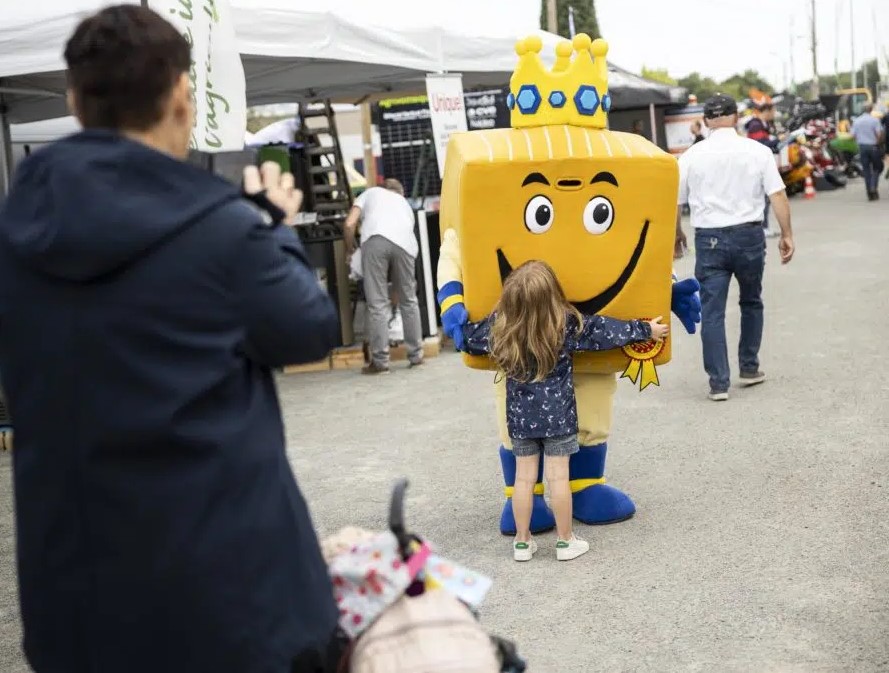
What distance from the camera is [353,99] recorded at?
13352mm

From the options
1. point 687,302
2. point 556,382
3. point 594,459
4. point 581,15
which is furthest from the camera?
point 581,15

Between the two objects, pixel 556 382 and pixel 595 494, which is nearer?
pixel 556 382

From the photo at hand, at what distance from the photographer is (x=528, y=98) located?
5.33 metres

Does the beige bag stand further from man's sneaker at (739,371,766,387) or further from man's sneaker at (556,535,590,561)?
man's sneaker at (739,371,766,387)

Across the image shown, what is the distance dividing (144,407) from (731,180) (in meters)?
6.54

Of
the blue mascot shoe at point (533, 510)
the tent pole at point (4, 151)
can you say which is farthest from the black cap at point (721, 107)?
the tent pole at point (4, 151)

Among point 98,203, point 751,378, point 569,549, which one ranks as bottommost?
point 751,378

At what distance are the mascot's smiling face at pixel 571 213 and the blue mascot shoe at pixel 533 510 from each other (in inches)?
20.1

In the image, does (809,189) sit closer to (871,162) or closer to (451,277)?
(871,162)

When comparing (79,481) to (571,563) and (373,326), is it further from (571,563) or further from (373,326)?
(373,326)

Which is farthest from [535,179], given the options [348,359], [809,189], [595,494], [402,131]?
[809,189]

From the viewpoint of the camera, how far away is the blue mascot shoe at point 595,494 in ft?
18.5

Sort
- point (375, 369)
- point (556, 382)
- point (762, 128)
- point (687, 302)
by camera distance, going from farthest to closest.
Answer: point (762, 128) → point (375, 369) → point (687, 302) → point (556, 382)

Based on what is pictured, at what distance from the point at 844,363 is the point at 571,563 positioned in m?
4.41
